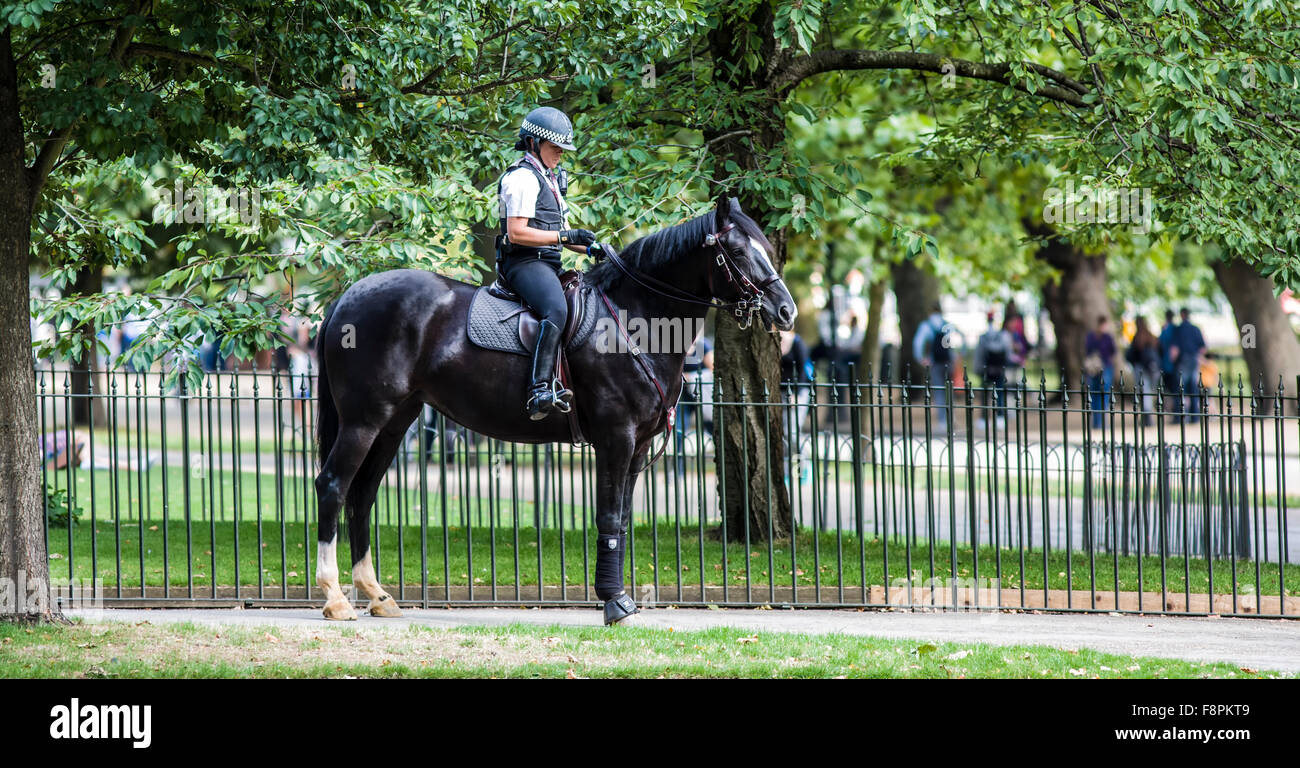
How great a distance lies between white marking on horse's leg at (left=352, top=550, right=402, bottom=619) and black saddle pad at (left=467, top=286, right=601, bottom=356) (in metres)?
1.86

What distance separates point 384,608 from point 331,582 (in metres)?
0.56

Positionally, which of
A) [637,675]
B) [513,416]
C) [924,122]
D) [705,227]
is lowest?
[637,675]

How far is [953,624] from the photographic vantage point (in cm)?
1038

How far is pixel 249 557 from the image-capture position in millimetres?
12859

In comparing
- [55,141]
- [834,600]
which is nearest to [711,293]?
[834,600]

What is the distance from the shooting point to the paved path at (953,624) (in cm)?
939

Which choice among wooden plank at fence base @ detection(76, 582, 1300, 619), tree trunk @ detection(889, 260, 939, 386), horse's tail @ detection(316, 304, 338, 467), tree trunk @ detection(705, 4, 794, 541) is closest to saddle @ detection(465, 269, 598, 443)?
horse's tail @ detection(316, 304, 338, 467)

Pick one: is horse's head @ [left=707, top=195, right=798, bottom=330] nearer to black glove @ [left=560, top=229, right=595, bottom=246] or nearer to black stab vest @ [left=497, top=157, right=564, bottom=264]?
black glove @ [left=560, top=229, right=595, bottom=246]

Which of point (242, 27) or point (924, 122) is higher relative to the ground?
point (924, 122)

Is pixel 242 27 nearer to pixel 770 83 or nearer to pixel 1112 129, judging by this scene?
pixel 770 83

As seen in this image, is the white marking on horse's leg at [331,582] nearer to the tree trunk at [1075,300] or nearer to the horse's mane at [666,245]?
the horse's mane at [666,245]
